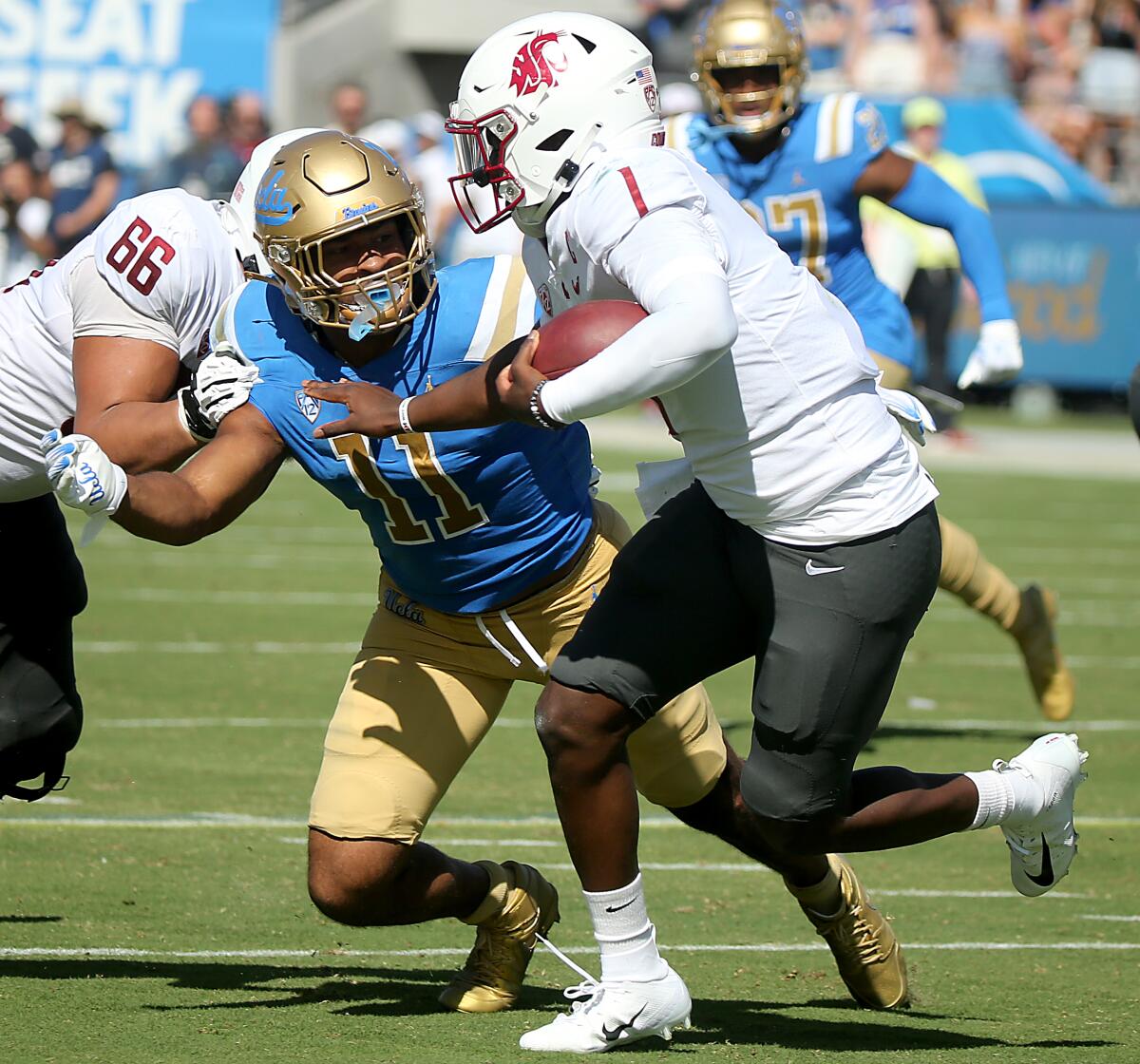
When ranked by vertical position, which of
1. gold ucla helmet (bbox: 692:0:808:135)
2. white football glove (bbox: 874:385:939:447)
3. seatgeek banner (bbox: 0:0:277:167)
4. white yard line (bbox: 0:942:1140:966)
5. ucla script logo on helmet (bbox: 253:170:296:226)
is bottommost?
seatgeek banner (bbox: 0:0:277:167)

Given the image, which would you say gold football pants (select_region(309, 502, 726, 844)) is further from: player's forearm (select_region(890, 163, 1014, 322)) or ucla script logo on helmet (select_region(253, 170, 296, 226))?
player's forearm (select_region(890, 163, 1014, 322))

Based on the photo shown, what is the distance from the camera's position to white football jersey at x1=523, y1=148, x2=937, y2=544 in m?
3.48

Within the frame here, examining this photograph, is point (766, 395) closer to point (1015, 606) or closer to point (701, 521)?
point (701, 521)

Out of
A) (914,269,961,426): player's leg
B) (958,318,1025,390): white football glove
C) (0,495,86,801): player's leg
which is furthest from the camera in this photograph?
(914,269,961,426): player's leg

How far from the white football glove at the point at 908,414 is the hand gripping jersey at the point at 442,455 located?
660 mm

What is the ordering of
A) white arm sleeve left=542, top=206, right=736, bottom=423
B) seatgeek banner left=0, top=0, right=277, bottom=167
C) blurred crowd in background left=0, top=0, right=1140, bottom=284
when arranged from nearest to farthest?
white arm sleeve left=542, top=206, right=736, bottom=423 < blurred crowd in background left=0, top=0, right=1140, bottom=284 < seatgeek banner left=0, top=0, right=277, bottom=167

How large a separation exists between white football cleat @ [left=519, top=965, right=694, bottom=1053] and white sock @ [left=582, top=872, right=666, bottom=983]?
2 centimetres

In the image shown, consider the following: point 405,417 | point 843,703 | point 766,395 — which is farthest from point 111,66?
point 843,703

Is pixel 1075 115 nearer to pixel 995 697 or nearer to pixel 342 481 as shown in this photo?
pixel 995 697

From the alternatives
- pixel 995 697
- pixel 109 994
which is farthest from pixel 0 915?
pixel 995 697

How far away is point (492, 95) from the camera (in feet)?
12.0

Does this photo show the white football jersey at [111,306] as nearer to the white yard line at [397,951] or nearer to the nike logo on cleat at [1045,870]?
the white yard line at [397,951]

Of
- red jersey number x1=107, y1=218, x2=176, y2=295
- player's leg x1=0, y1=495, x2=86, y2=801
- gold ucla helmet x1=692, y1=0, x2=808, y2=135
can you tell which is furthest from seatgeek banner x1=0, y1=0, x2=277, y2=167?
red jersey number x1=107, y1=218, x2=176, y2=295

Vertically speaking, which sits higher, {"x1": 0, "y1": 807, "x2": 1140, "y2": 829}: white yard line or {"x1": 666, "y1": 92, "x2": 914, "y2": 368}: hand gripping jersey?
{"x1": 666, "y1": 92, "x2": 914, "y2": 368}: hand gripping jersey
